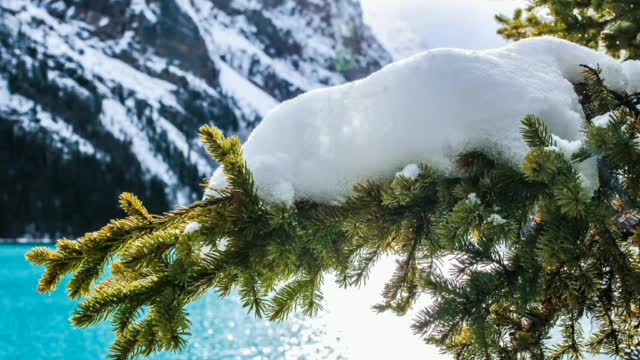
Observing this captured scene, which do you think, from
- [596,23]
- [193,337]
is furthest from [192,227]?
[193,337]

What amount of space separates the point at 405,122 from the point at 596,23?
8.43ft

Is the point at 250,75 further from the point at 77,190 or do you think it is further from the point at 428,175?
the point at 428,175

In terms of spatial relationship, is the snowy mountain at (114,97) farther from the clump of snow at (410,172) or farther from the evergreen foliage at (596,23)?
the clump of snow at (410,172)

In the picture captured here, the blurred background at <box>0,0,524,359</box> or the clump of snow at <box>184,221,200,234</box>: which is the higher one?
the clump of snow at <box>184,221,200,234</box>

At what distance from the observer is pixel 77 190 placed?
3103 inches

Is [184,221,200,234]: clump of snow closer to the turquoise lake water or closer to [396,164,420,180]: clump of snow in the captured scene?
[396,164,420,180]: clump of snow

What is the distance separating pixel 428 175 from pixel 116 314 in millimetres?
935

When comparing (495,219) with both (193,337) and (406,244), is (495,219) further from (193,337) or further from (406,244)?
(193,337)

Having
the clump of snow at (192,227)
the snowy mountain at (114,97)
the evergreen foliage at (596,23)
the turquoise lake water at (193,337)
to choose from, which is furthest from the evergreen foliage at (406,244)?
the snowy mountain at (114,97)

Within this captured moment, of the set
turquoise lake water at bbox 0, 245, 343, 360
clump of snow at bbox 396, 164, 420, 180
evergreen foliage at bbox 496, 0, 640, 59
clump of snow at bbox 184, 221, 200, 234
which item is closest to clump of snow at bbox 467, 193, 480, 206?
clump of snow at bbox 396, 164, 420, 180

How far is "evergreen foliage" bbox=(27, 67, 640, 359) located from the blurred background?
19616 millimetres

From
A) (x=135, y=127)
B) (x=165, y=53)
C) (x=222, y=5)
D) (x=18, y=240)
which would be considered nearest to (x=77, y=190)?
(x=18, y=240)

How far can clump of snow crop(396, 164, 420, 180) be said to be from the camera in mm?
1482

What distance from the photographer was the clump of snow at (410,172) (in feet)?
4.86
